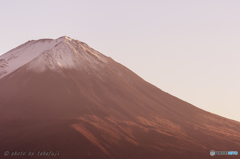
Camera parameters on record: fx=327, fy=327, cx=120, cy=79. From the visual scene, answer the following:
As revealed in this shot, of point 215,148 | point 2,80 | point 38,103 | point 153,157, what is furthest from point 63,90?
point 215,148

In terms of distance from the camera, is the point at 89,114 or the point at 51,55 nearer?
the point at 89,114

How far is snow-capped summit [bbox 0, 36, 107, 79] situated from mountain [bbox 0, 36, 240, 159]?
0.30m

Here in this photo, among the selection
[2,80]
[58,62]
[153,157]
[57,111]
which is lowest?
[153,157]

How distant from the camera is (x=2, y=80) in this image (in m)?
94.6

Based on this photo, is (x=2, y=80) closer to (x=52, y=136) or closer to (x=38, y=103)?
(x=38, y=103)

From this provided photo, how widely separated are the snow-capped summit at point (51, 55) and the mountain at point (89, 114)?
0.97 feet

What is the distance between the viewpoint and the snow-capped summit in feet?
323

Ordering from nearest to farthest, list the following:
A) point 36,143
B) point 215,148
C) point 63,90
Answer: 1. point 36,143
2. point 215,148
3. point 63,90

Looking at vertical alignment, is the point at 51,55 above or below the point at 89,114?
above

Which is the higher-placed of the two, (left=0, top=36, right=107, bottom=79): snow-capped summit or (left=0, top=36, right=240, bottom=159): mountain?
(left=0, top=36, right=107, bottom=79): snow-capped summit

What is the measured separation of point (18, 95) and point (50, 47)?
32113 millimetres

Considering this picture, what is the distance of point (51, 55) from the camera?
10075 centimetres

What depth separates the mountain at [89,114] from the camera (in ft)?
213

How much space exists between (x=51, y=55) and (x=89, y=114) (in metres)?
30.8
